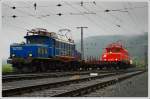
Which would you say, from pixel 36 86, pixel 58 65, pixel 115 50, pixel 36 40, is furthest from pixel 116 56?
pixel 36 86

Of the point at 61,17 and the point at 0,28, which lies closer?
the point at 0,28

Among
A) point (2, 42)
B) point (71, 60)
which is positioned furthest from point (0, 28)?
point (71, 60)

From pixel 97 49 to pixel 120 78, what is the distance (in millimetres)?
1437

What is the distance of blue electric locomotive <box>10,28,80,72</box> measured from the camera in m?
9.09

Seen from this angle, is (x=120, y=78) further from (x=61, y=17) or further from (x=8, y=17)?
(x=8, y=17)

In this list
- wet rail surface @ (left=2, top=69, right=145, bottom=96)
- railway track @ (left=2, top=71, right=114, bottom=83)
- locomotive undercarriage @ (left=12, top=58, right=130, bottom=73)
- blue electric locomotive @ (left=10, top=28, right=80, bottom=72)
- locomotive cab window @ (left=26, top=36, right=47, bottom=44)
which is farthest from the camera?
locomotive undercarriage @ (left=12, top=58, right=130, bottom=73)

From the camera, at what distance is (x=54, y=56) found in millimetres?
10523

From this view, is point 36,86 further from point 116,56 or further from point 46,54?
point 116,56

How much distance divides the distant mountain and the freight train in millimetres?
243

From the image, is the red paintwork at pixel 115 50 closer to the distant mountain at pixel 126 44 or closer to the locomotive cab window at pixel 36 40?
the distant mountain at pixel 126 44

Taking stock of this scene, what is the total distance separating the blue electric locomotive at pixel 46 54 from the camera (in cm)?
909

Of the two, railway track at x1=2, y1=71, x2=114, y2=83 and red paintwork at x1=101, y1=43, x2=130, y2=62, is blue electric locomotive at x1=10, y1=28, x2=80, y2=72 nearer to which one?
railway track at x1=2, y1=71, x2=114, y2=83

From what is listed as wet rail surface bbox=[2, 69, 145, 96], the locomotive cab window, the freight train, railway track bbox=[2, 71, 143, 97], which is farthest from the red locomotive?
the locomotive cab window

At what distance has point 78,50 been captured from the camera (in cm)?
870
